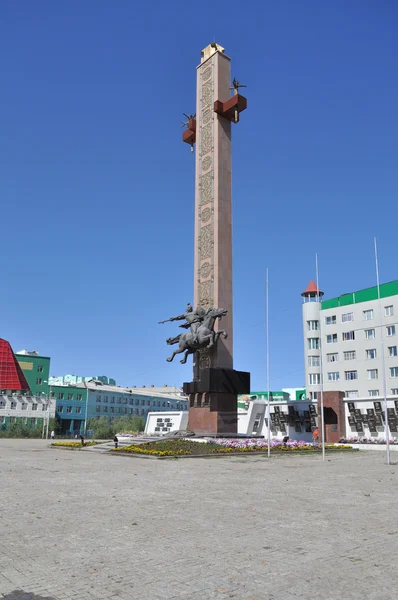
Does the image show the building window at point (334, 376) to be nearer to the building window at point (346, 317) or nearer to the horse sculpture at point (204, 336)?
the building window at point (346, 317)

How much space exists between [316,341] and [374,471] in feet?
192

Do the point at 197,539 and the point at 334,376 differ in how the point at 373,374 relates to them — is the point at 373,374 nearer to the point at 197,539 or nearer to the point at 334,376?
the point at 334,376

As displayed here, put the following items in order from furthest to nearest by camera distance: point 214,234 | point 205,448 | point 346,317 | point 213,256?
point 346,317
point 214,234
point 213,256
point 205,448

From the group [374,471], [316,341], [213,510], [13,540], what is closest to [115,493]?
[213,510]

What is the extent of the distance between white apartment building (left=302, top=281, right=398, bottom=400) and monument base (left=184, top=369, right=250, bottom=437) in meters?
32.2

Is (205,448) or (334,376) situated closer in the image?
(205,448)

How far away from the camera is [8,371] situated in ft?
279

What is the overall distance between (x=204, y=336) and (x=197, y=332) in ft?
2.93

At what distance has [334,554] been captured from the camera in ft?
23.6

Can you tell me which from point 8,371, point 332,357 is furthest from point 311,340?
point 8,371

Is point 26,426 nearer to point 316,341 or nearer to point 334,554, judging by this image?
point 316,341

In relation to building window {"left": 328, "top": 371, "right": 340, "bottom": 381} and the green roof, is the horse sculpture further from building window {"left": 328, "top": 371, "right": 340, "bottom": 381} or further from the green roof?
building window {"left": 328, "top": 371, "right": 340, "bottom": 381}

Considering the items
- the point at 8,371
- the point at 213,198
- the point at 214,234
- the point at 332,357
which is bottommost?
the point at 8,371

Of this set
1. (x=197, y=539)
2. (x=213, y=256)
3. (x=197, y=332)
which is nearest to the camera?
(x=197, y=539)
